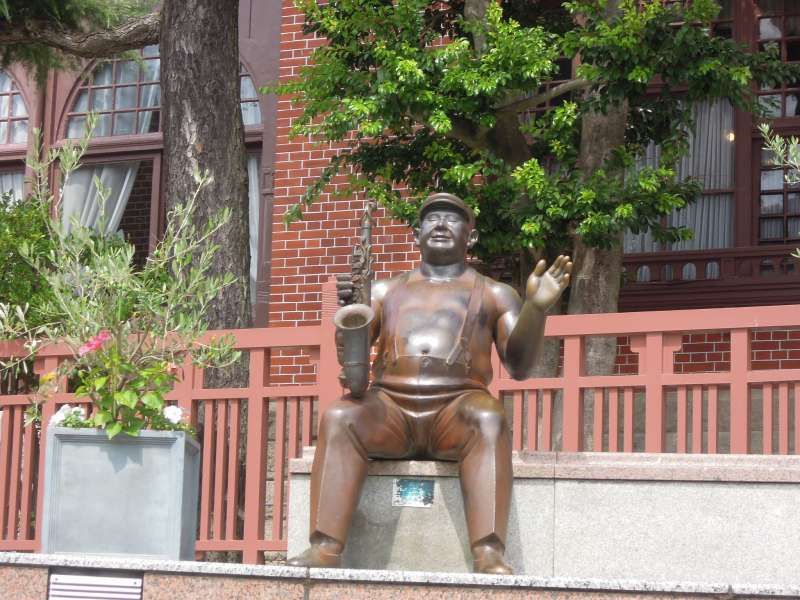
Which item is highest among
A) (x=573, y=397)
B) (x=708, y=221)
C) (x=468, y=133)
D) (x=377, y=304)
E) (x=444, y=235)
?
(x=468, y=133)

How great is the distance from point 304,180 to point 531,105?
10.7ft

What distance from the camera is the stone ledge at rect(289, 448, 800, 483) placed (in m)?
6.90

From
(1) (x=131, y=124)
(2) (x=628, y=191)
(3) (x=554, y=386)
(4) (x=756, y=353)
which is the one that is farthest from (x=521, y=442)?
(1) (x=131, y=124)

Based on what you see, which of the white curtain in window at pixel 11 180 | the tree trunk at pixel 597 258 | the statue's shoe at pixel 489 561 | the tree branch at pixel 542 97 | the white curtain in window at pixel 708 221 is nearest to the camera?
the statue's shoe at pixel 489 561

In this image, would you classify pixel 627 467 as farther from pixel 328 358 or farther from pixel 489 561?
pixel 328 358

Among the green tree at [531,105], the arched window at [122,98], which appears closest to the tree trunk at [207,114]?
the green tree at [531,105]

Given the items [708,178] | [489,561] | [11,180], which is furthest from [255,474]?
[11,180]

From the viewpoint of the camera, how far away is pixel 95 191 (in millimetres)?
14875

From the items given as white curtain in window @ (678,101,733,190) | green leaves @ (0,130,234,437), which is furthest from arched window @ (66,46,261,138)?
green leaves @ (0,130,234,437)

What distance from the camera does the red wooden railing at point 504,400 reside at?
25.7ft

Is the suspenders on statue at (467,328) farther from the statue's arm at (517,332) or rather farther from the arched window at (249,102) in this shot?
the arched window at (249,102)

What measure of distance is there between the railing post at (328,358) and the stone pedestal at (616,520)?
146 cm

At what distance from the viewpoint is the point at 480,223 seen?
10.4m

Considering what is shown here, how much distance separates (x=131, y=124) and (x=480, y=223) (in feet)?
19.2
